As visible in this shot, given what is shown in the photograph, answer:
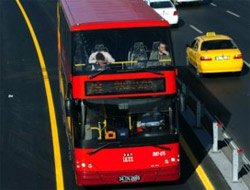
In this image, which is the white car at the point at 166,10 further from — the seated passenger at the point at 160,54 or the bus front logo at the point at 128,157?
the bus front logo at the point at 128,157

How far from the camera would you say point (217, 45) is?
29344 mm

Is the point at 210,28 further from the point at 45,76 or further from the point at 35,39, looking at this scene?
the point at 45,76

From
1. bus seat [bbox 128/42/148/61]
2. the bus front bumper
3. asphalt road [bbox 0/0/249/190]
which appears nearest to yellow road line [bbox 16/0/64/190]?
asphalt road [bbox 0/0/249/190]

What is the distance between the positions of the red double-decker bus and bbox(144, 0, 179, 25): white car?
2335 cm

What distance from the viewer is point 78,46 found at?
15836mm

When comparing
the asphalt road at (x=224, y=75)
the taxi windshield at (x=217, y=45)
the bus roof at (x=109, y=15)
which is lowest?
the asphalt road at (x=224, y=75)

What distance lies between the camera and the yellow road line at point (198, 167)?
17.1 metres

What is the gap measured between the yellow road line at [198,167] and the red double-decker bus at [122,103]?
3.75ft

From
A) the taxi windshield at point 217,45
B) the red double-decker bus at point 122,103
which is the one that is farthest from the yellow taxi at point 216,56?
the red double-decker bus at point 122,103

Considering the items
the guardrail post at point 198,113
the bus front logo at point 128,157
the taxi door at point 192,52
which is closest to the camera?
the bus front logo at point 128,157

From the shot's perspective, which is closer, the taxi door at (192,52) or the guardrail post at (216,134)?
the guardrail post at (216,134)

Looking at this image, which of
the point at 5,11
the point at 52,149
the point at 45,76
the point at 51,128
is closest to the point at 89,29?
the point at 52,149

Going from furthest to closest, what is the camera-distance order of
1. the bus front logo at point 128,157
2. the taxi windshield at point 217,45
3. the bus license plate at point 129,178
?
the taxi windshield at point 217,45 → the bus license plate at point 129,178 → the bus front logo at point 128,157

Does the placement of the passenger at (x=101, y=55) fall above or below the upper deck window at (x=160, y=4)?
above
